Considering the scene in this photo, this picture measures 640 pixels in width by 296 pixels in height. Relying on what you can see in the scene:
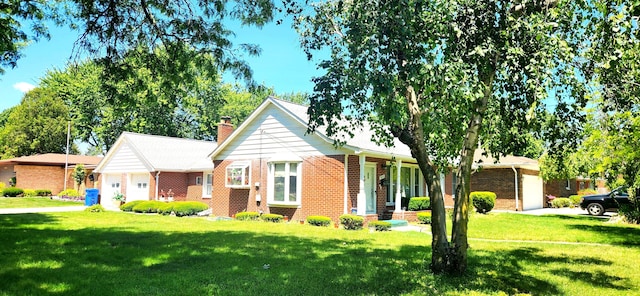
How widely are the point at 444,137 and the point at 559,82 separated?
8.24 feet

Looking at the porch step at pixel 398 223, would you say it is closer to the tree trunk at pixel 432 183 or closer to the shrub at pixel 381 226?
the shrub at pixel 381 226

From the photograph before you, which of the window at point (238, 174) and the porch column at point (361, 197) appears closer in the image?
the porch column at point (361, 197)

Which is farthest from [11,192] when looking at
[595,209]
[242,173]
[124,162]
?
[595,209]

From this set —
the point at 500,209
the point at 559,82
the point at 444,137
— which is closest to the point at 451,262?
the point at 444,137

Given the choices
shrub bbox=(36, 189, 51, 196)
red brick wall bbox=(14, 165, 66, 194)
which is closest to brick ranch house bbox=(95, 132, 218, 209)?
shrub bbox=(36, 189, 51, 196)

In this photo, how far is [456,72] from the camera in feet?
19.5

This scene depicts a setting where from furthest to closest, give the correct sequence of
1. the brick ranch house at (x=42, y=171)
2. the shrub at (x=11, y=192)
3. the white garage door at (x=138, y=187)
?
the brick ranch house at (x=42, y=171)
the shrub at (x=11, y=192)
the white garage door at (x=138, y=187)

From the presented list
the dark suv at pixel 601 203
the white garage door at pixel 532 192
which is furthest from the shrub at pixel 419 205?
the white garage door at pixel 532 192

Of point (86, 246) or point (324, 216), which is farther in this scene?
point (324, 216)

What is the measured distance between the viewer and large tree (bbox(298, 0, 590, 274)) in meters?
5.97

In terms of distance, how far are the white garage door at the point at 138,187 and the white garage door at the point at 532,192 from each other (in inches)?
969

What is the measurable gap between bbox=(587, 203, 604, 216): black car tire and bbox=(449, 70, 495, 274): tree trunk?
69.1 feet

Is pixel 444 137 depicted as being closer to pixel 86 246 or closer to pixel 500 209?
pixel 86 246

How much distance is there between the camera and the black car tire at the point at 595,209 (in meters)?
24.3
